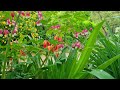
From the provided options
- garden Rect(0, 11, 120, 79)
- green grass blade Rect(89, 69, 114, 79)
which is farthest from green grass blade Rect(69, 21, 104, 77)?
green grass blade Rect(89, 69, 114, 79)

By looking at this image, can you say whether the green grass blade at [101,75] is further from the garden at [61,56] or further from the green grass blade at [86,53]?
the green grass blade at [86,53]

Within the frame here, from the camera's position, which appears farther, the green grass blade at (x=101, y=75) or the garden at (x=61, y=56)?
the garden at (x=61, y=56)

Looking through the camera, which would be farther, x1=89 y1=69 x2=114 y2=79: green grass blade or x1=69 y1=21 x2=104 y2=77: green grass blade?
x1=69 y1=21 x2=104 y2=77: green grass blade

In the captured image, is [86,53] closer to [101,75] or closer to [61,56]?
[101,75]

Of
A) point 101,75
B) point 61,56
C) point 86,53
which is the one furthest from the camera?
point 61,56

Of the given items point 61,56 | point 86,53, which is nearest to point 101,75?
point 86,53

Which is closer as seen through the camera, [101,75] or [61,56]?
[101,75]

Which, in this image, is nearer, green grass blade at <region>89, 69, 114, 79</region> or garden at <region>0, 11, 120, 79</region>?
green grass blade at <region>89, 69, 114, 79</region>

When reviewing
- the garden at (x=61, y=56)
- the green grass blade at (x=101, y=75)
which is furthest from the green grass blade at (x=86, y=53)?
the green grass blade at (x=101, y=75)

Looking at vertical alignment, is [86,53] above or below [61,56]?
above

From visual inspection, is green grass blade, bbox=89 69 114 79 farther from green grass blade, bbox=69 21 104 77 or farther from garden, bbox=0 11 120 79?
green grass blade, bbox=69 21 104 77

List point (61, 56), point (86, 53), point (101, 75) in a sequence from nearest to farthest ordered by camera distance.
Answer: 1. point (101, 75)
2. point (86, 53)
3. point (61, 56)

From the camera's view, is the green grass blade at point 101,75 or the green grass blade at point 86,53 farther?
the green grass blade at point 86,53
